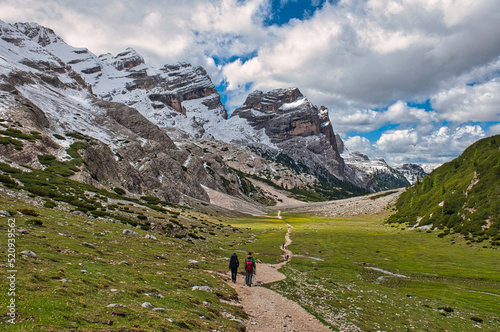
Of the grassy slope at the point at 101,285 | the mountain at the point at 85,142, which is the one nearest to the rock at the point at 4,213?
the grassy slope at the point at 101,285

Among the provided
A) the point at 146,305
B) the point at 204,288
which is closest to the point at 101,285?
the point at 146,305

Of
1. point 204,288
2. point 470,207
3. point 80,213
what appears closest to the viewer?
point 204,288

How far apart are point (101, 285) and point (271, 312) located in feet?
39.8

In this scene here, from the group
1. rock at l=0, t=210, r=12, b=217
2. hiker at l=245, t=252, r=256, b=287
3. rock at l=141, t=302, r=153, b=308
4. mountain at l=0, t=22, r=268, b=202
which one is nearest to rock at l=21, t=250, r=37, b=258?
rock at l=141, t=302, r=153, b=308

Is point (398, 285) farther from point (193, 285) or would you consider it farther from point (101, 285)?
point (101, 285)

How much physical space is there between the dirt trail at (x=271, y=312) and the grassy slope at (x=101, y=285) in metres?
1.42

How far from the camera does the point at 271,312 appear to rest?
2014 cm

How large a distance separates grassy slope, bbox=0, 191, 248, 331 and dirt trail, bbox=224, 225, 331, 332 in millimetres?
1417

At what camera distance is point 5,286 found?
1105 centimetres

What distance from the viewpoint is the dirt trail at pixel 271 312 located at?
1755 cm

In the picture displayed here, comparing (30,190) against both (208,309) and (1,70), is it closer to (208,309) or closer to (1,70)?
(208,309)

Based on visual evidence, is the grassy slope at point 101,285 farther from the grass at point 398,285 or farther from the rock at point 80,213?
the grass at point 398,285

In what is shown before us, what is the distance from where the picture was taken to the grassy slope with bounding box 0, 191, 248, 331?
34.6 feet

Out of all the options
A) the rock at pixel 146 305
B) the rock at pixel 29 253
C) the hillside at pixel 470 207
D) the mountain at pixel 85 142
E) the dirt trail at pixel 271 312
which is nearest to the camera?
the rock at pixel 146 305
